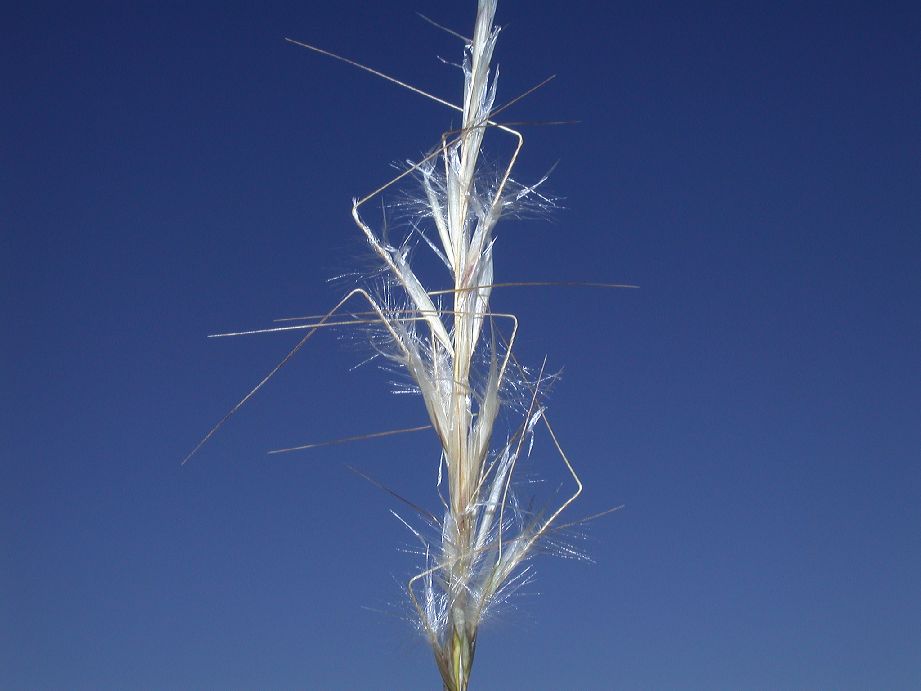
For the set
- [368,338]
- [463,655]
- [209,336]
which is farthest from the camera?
[368,338]

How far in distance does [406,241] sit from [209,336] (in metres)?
0.37

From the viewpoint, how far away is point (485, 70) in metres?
1.65

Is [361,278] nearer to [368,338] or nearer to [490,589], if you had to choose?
[368,338]

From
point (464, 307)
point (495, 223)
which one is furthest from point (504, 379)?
point (495, 223)

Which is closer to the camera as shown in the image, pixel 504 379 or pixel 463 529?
pixel 463 529

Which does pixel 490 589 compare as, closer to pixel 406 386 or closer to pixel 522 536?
pixel 522 536

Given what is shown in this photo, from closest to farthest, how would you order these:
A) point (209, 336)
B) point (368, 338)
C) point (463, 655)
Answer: point (463, 655), point (209, 336), point (368, 338)

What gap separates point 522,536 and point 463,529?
134mm

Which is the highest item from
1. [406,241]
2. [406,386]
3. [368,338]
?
[406,241]

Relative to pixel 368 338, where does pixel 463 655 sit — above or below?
below

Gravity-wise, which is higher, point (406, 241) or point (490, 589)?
point (406, 241)

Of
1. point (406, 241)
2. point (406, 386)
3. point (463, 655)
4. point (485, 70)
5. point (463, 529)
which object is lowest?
point (463, 655)

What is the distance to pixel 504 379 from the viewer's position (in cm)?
162

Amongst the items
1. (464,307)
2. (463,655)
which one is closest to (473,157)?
(464,307)
